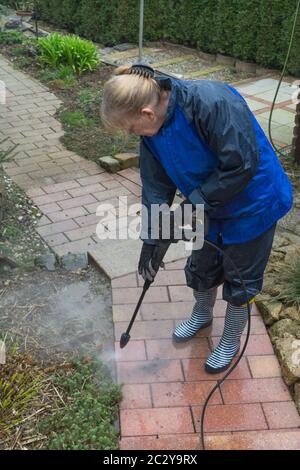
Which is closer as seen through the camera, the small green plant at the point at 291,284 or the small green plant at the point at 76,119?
the small green plant at the point at 291,284

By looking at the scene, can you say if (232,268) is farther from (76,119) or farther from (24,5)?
(24,5)

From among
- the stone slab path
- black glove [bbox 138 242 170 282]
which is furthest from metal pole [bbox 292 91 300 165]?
black glove [bbox 138 242 170 282]

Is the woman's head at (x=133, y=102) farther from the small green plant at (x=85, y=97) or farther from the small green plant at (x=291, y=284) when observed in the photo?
the small green plant at (x=85, y=97)

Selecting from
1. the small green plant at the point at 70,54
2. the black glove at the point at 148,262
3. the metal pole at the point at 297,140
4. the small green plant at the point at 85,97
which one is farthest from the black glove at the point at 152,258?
the small green plant at the point at 70,54

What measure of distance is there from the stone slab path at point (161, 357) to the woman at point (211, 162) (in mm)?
340

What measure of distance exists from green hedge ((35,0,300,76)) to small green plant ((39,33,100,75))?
1.52 meters

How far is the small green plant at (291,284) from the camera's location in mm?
2938

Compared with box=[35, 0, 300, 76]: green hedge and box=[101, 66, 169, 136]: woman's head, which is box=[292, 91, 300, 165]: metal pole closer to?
box=[35, 0, 300, 76]: green hedge

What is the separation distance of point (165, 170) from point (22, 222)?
78.7 inches

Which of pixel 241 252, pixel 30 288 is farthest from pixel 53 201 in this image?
pixel 241 252

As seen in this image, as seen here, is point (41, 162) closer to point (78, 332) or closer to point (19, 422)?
point (78, 332)

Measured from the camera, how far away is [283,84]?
690 cm

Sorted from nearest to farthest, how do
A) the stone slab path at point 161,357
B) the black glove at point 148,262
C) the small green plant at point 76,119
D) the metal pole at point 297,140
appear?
the stone slab path at point 161,357 → the black glove at point 148,262 → the metal pole at point 297,140 → the small green plant at point 76,119

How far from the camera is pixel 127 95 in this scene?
6.50 ft
